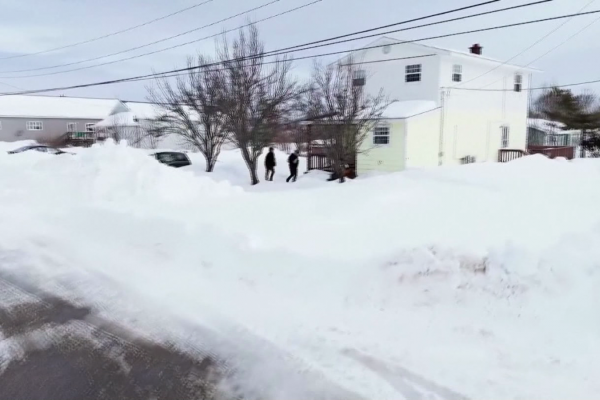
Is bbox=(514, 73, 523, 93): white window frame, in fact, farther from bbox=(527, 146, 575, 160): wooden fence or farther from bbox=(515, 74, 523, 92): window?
bbox=(527, 146, 575, 160): wooden fence

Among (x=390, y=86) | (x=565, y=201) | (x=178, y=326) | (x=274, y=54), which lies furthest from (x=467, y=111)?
(x=178, y=326)

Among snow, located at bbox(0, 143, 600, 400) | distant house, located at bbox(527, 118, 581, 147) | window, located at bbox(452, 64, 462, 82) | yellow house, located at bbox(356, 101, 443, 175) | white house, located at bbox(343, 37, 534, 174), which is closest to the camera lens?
snow, located at bbox(0, 143, 600, 400)

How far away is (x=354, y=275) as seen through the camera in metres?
5.96

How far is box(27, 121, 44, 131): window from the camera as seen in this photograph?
5247 cm

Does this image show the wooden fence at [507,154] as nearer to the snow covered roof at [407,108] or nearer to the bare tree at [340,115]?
the snow covered roof at [407,108]

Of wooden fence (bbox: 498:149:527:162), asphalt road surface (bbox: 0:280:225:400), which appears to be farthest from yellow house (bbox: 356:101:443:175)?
asphalt road surface (bbox: 0:280:225:400)

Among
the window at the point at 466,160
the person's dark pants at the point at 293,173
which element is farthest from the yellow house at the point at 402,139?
the person's dark pants at the point at 293,173

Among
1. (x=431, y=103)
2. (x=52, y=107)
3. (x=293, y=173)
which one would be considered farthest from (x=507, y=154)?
(x=52, y=107)

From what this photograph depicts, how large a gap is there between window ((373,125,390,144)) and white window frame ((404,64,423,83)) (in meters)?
3.65

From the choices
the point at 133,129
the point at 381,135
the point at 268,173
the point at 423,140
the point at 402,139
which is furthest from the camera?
the point at 133,129

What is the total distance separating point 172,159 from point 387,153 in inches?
427

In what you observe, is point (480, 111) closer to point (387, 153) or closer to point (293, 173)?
point (387, 153)

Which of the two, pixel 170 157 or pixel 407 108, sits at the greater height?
pixel 407 108

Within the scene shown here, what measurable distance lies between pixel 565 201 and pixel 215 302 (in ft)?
22.7
